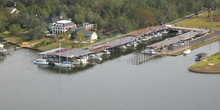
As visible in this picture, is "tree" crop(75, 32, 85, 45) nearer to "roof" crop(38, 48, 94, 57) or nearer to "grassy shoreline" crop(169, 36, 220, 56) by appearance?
"roof" crop(38, 48, 94, 57)

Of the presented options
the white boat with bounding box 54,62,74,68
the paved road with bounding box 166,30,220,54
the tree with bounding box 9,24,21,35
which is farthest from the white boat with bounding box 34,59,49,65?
the tree with bounding box 9,24,21,35

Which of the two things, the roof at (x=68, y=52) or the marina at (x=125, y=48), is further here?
the roof at (x=68, y=52)

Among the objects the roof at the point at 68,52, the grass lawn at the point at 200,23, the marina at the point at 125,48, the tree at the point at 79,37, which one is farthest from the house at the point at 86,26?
the grass lawn at the point at 200,23

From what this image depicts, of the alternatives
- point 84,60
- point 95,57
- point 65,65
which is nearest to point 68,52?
point 84,60

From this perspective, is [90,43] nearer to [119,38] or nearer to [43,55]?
[119,38]

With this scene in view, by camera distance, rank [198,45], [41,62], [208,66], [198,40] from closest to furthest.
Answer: [208,66], [41,62], [198,45], [198,40]

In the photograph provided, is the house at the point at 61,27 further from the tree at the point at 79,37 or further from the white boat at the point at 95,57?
the white boat at the point at 95,57

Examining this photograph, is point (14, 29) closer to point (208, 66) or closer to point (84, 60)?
point (84, 60)

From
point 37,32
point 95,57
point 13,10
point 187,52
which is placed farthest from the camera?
point 13,10
